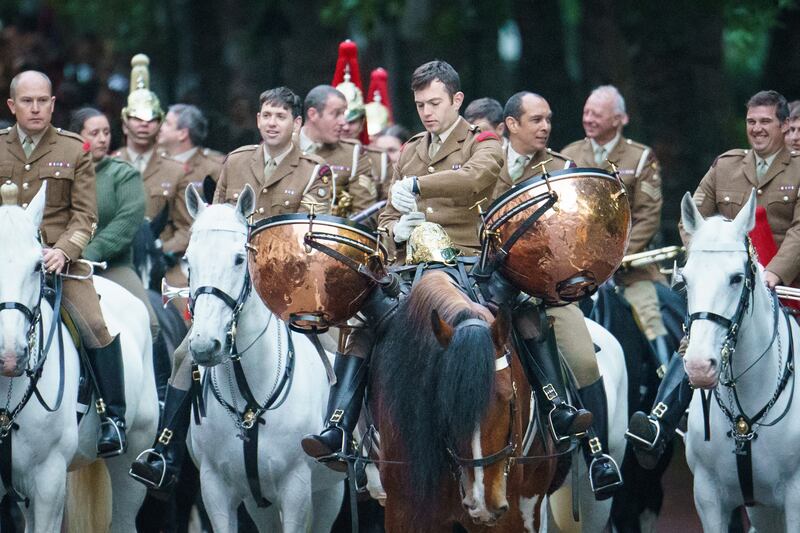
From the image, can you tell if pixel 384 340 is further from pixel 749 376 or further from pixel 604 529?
pixel 604 529

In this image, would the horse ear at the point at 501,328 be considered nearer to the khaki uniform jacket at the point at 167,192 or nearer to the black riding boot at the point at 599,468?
the black riding boot at the point at 599,468

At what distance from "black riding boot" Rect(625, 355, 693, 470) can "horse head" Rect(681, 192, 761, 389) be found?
1.15m

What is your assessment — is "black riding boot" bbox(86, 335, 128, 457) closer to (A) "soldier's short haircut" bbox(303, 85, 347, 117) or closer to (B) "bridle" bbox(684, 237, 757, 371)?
(A) "soldier's short haircut" bbox(303, 85, 347, 117)

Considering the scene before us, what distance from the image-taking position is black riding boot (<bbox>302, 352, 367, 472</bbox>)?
8.34m

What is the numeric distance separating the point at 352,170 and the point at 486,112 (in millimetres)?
1081

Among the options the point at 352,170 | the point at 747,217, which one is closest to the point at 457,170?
the point at 747,217

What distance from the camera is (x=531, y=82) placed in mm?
19359

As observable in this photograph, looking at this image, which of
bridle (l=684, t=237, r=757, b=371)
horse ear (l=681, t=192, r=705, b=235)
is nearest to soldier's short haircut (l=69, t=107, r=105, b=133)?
horse ear (l=681, t=192, r=705, b=235)

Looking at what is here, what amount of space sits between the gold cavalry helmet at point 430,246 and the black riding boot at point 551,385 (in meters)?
0.57

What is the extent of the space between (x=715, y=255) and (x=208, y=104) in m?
14.8

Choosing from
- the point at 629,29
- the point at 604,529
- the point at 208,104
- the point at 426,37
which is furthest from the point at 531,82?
the point at 604,529

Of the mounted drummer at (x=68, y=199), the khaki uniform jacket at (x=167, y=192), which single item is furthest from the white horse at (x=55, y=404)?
the khaki uniform jacket at (x=167, y=192)

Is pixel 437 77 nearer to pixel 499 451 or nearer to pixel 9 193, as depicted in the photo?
pixel 499 451

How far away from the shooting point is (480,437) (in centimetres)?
754
